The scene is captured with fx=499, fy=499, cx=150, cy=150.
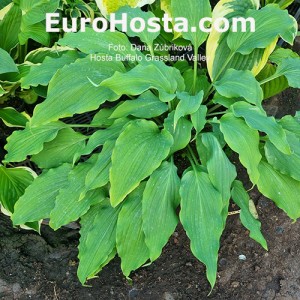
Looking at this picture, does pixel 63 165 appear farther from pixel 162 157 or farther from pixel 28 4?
pixel 28 4

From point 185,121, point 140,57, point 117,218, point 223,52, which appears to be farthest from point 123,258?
point 223,52

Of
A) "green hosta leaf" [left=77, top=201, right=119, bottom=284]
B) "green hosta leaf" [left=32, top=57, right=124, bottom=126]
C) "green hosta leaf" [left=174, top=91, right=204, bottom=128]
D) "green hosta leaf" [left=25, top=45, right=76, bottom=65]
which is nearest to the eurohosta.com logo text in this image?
"green hosta leaf" [left=25, top=45, right=76, bottom=65]

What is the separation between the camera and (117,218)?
1702 mm

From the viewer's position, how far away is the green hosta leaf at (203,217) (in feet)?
5.07

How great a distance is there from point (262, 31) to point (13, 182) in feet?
3.49

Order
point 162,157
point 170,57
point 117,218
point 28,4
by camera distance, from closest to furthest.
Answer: point 162,157, point 117,218, point 28,4, point 170,57

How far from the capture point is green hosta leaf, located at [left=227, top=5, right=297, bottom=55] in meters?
1.78

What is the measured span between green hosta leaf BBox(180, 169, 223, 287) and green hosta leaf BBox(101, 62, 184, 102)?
31 cm

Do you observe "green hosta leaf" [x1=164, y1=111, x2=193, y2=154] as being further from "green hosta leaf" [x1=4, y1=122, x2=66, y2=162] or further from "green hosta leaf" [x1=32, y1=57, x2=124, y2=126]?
"green hosta leaf" [x1=4, y1=122, x2=66, y2=162]

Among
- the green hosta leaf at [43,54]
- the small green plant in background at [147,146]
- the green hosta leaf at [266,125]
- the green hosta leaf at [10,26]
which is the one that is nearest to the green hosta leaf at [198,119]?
the small green plant in background at [147,146]

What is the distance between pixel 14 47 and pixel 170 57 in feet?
2.12

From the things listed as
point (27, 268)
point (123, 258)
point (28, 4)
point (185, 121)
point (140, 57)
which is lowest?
point (27, 268)

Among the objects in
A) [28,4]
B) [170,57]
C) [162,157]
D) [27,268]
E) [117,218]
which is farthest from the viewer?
[170,57]

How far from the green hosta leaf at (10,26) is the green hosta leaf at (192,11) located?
62 centimetres
